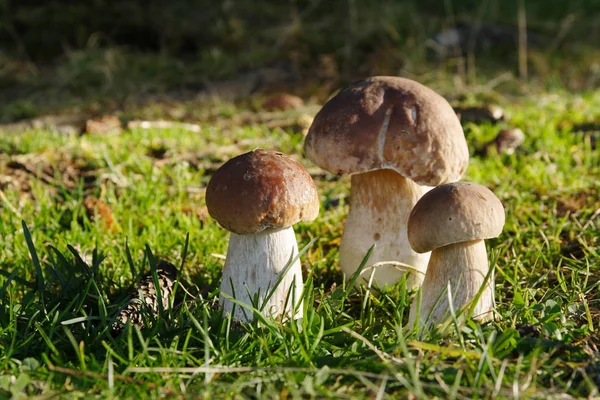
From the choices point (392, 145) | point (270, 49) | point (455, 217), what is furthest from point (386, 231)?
point (270, 49)

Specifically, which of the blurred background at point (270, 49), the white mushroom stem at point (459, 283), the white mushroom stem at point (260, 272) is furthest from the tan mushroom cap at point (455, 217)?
the blurred background at point (270, 49)

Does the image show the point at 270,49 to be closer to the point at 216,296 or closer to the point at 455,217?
the point at 216,296

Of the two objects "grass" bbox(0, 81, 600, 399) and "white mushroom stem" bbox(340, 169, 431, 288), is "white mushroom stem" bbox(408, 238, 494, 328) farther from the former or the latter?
"white mushroom stem" bbox(340, 169, 431, 288)

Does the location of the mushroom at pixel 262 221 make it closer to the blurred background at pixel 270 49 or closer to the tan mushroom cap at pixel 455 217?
the tan mushroom cap at pixel 455 217

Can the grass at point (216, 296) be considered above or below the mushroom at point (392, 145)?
below

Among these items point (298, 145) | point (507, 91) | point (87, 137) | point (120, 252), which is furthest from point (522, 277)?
point (507, 91)

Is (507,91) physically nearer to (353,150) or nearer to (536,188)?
(536,188)

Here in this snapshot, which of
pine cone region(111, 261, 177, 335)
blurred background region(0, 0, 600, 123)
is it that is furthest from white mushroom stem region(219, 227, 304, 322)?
blurred background region(0, 0, 600, 123)
